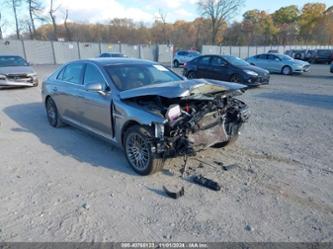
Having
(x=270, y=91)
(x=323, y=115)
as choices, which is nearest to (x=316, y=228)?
(x=323, y=115)

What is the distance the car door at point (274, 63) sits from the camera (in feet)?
64.7

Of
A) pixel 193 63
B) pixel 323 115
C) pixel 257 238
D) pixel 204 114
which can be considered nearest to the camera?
pixel 257 238

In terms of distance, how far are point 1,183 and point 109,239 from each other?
2153 millimetres

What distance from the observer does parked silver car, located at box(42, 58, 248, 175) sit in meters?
3.89

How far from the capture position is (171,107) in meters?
3.86

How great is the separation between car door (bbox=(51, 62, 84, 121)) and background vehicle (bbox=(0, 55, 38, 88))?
6865 mm

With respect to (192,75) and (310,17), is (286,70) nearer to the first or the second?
(192,75)

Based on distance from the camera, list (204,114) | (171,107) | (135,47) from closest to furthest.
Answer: (171,107)
(204,114)
(135,47)

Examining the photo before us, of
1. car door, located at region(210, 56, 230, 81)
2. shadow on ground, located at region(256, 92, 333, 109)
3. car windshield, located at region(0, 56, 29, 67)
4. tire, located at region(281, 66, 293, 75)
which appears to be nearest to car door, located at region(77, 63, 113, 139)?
shadow on ground, located at region(256, 92, 333, 109)

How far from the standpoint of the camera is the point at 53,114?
6773mm

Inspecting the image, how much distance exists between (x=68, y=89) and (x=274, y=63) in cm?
1742

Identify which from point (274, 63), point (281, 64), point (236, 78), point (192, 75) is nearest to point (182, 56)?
point (274, 63)

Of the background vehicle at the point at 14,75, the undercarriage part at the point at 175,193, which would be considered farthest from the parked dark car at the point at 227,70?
the undercarriage part at the point at 175,193

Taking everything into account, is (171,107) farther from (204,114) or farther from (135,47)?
(135,47)
